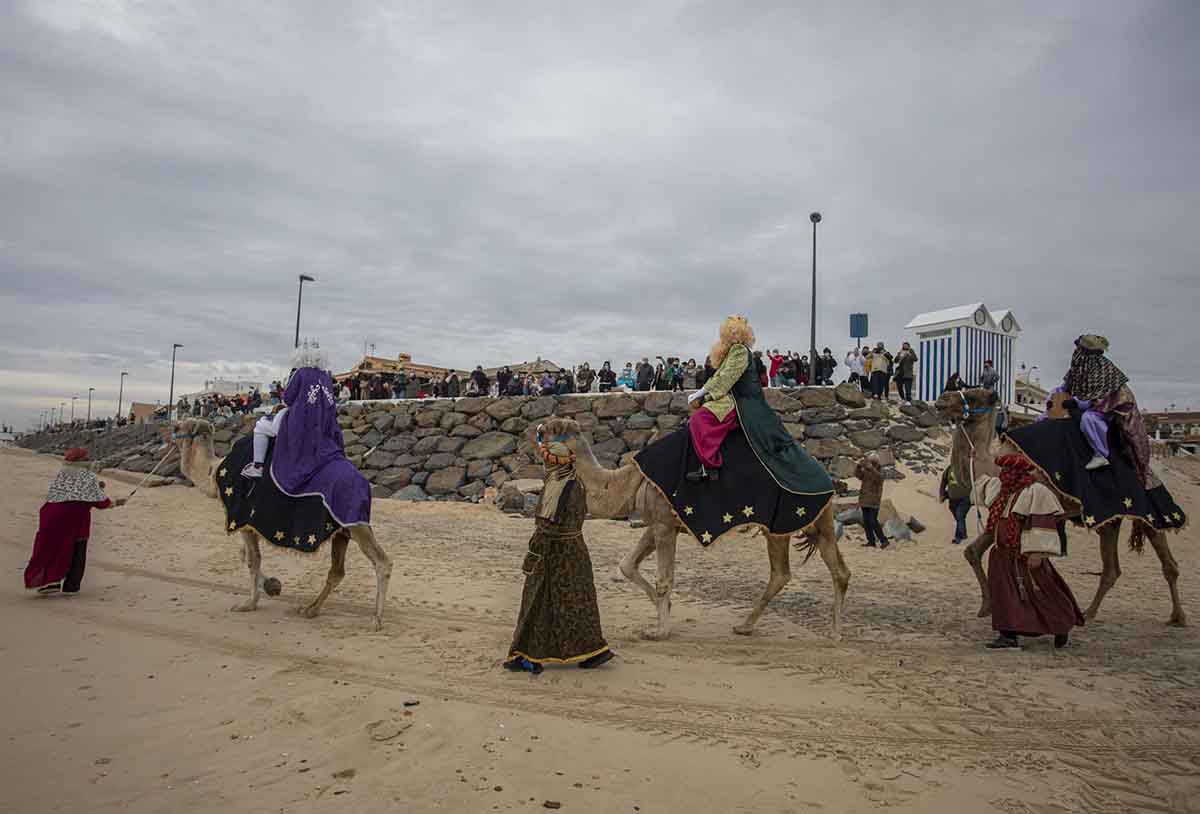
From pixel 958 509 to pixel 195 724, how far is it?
517 inches

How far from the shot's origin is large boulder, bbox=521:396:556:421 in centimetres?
2328

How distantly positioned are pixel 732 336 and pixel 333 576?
4.91 metres

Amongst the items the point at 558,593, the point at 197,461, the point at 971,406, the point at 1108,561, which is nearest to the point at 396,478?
the point at 197,461

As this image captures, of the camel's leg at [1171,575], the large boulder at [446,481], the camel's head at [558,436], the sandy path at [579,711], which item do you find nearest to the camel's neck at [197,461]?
the sandy path at [579,711]

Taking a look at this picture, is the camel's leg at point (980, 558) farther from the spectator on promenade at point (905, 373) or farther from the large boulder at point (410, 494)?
the large boulder at point (410, 494)

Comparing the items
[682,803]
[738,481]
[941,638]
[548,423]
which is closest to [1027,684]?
[941,638]

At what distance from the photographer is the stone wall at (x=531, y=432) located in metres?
18.9

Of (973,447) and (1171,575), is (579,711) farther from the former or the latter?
(1171,575)

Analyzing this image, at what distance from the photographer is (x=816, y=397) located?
20.0 metres

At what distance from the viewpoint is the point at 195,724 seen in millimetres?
4664

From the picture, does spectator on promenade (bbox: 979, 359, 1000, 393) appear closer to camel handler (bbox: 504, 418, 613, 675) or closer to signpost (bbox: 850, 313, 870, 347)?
signpost (bbox: 850, 313, 870, 347)

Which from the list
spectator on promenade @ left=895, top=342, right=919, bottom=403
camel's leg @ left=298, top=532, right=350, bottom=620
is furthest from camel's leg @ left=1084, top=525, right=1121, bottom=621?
spectator on promenade @ left=895, top=342, right=919, bottom=403

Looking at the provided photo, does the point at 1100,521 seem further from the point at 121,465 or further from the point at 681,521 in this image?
the point at 121,465

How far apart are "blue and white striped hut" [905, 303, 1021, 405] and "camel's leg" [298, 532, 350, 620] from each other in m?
17.9
